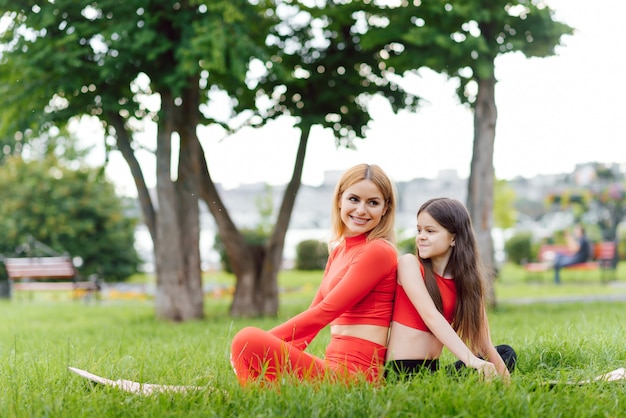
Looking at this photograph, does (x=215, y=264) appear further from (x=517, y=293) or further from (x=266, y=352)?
(x=266, y=352)

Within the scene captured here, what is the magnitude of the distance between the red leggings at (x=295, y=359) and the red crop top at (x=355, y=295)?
86mm

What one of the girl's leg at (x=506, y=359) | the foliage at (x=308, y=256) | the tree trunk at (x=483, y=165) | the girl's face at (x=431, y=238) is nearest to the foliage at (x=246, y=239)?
the foliage at (x=308, y=256)

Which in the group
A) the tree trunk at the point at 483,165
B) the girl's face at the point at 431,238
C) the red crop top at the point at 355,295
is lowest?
the red crop top at the point at 355,295

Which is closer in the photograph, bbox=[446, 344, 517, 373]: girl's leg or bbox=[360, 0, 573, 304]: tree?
bbox=[446, 344, 517, 373]: girl's leg

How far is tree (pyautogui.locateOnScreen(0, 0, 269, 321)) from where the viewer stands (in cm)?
924

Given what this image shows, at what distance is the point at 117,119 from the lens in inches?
415

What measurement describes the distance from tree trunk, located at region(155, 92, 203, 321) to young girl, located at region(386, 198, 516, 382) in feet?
23.1

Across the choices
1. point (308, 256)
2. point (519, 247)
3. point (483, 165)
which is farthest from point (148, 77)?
point (519, 247)

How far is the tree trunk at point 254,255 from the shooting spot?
37.2 feet

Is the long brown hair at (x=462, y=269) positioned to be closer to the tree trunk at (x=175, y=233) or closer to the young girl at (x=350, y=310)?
the young girl at (x=350, y=310)

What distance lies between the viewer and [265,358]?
3793 mm

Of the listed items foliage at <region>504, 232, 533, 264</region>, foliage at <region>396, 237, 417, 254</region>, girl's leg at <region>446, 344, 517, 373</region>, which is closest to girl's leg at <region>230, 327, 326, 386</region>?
girl's leg at <region>446, 344, 517, 373</region>

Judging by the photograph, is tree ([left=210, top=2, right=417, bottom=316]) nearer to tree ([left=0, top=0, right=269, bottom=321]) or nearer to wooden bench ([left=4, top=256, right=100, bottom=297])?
tree ([left=0, top=0, right=269, bottom=321])

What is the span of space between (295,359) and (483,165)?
8.08 meters
